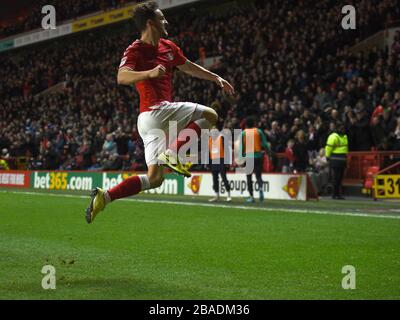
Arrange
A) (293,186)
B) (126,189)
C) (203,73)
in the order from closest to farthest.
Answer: (126,189), (203,73), (293,186)

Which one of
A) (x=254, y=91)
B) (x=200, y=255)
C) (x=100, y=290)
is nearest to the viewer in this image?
(x=100, y=290)

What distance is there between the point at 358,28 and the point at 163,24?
17805 millimetres

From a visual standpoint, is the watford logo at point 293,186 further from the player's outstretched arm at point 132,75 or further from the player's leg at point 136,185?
the player's outstretched arm at point 132,75

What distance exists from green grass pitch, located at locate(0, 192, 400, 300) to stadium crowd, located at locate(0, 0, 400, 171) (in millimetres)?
6385

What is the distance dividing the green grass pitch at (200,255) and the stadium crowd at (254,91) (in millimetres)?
6385

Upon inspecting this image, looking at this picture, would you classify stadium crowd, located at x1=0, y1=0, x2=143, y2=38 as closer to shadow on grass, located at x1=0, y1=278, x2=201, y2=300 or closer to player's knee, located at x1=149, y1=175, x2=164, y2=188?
player's knee, located at x1=149, y1=175, x2=164, y2=188

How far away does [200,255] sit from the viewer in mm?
7492

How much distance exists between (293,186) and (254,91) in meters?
6.32

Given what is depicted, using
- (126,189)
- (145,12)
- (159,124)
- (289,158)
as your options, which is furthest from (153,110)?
(289,158)

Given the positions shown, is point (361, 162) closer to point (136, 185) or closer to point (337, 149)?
point (337, 149)

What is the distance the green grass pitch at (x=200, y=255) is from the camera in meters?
5.40

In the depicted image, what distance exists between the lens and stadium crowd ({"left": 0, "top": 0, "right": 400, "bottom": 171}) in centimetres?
1956

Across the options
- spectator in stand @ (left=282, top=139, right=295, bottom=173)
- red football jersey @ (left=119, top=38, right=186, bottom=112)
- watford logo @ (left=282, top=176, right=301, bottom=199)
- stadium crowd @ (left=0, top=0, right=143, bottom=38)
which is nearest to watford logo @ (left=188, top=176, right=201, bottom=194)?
spectator in stand @ (left=282, top=139, right=295, bottom=173)

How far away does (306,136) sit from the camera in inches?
768
